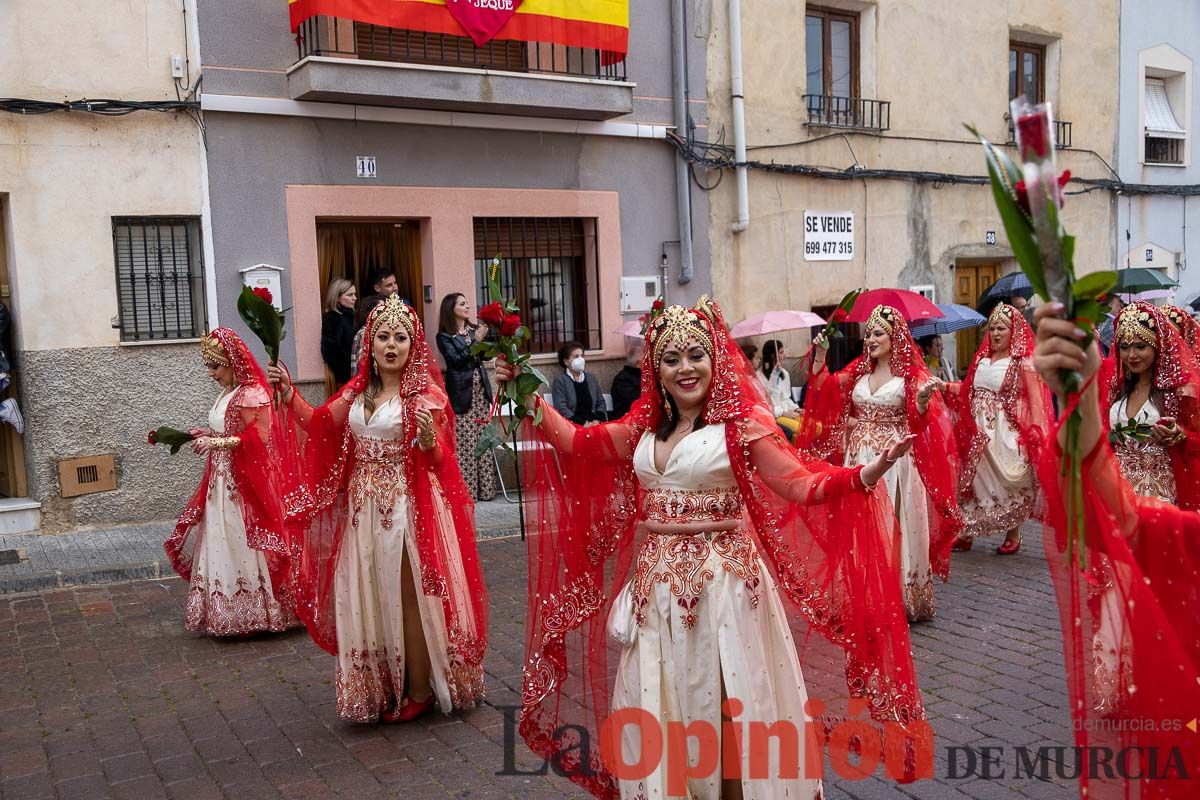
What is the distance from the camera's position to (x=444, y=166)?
11.0m

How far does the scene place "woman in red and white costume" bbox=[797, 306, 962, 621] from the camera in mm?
6664

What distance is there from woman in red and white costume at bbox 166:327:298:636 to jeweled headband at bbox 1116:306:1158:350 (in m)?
4.81

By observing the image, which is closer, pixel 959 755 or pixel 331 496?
pixel 959 755

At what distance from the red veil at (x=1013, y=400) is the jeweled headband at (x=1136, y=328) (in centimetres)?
220

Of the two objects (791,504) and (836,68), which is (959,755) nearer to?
(791,504)

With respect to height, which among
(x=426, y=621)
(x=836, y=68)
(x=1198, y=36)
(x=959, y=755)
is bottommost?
(x=959, y=755)

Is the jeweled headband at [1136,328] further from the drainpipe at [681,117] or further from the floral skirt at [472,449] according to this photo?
the drainpipe at [681,117]

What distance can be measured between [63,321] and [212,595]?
3.77 meters

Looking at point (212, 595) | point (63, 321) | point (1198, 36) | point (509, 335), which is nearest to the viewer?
point (509, 335)

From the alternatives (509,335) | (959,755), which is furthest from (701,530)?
(959,755)

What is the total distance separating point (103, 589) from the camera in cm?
790

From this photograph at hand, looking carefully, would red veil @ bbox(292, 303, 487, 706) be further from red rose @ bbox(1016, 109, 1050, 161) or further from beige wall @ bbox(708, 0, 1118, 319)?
beige wall @ bbox(708, 0, 1118, 319)

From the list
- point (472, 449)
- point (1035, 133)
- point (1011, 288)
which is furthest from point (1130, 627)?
point (1011, 288)

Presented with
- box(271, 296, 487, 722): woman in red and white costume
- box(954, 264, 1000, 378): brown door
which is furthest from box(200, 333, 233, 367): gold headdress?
box(954, 264, 1000, 378): brown door
